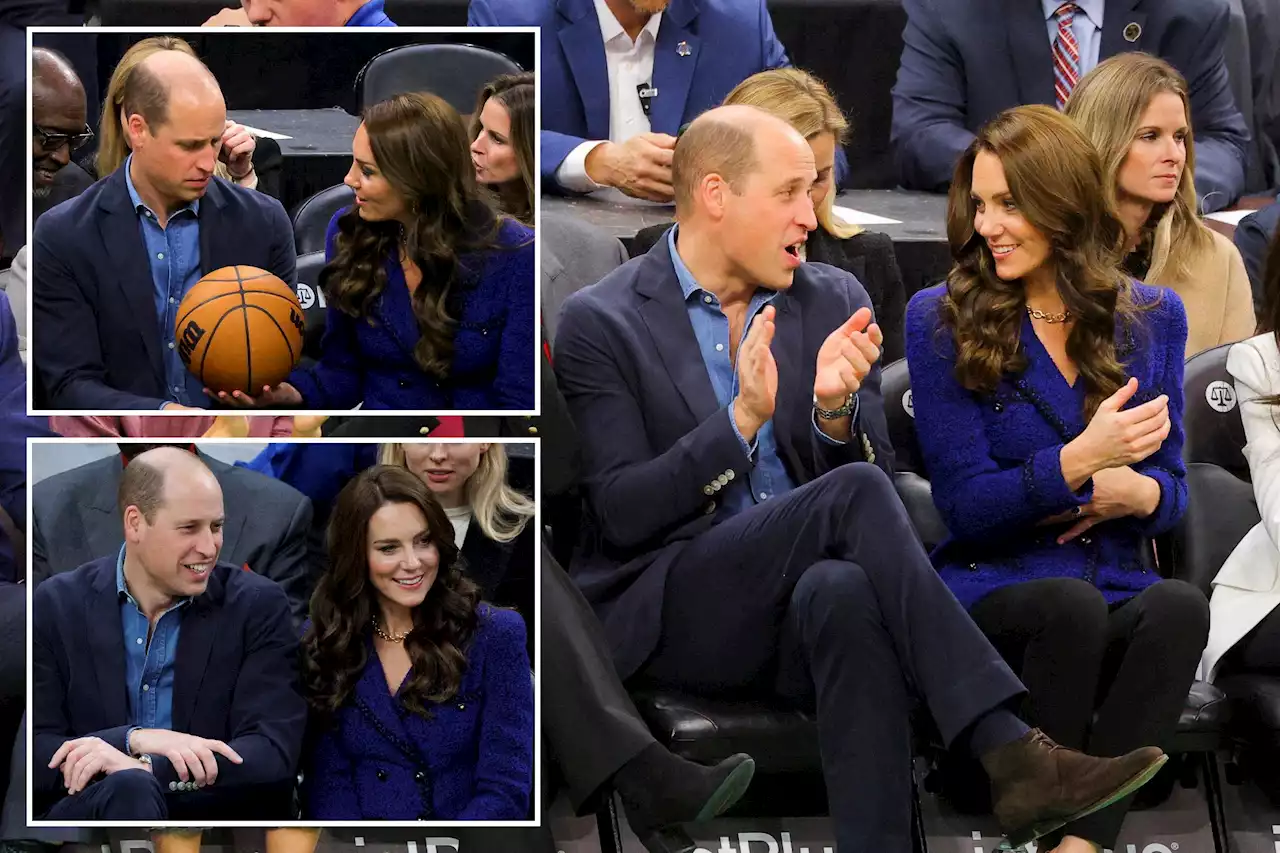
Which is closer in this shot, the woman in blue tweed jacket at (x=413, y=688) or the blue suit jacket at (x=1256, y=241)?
the woman in blue tweed jacket at (x=413, y=688)

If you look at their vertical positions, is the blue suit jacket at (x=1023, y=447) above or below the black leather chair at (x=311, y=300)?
below

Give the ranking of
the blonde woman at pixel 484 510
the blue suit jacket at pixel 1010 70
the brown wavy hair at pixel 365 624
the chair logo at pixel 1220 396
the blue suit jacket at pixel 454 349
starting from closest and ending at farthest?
the blue suit jacket at pixel 454 349, the blonde woman at pixel 484 510, the brown wavy hair at pixel 365 624, the chair logo at pixel 1220 396, the blue suit jacket at pixel 1010 70

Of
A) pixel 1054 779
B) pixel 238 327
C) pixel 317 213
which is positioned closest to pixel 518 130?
pixel 317 213

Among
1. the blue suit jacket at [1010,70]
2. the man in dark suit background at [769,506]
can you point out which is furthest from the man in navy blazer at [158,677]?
the blue suit jacket at [1010,70]

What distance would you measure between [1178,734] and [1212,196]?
1.43 metres

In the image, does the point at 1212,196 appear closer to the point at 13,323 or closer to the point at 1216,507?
the point at 1216,507

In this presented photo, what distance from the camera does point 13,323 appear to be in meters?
2.66

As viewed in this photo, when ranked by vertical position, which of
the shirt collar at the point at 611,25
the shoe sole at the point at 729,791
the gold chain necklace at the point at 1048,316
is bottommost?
the shoe sole at the point at 729,791

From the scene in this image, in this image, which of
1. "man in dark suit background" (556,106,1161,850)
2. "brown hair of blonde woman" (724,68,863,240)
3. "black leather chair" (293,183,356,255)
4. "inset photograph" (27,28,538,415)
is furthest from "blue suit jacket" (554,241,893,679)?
"black leather chair" (293,183,356,255)

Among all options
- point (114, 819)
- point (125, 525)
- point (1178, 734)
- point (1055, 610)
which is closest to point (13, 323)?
point (125, 525)

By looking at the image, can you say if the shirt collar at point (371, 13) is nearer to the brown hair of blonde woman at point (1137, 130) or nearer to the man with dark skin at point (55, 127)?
the man with dark skin at point (55, 127)

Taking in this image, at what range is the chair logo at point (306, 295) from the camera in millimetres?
1941

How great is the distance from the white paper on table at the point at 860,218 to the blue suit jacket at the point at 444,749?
60.6 inches

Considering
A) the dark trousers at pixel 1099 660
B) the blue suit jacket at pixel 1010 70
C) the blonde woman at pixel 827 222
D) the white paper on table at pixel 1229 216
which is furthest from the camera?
the blue suit jacket at pixel 1010 70
